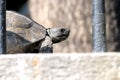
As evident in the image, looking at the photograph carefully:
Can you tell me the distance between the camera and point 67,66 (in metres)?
1.24

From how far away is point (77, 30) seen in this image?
4.79 metres

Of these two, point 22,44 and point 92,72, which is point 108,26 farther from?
point 92,72

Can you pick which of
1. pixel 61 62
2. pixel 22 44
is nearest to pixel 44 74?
pixel 61 62

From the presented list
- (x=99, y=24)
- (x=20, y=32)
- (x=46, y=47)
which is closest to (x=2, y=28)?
(x=99, y=24)

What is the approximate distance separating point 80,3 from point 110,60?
3.62 meters

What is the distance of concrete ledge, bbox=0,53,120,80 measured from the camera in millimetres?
1235

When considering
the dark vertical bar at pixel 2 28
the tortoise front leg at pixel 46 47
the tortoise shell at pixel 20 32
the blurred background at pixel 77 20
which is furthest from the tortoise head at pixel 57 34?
the dark vertical bar at pixel 2 28

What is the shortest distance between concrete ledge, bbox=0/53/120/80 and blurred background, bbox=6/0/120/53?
342 centimetres

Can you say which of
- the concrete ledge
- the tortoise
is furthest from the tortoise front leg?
the concrete ledge

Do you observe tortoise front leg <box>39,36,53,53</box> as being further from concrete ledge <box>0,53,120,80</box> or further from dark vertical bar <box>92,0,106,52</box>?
concrete ledge <box>0,53,120,80</box>

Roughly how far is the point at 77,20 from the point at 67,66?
11.7 feet

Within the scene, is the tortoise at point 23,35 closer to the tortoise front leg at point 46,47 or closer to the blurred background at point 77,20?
the tortoise front leg at point 46,47

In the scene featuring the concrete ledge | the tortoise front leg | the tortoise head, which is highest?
the tortoise head

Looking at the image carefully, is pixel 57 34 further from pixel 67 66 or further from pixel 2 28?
pixel 67 66
